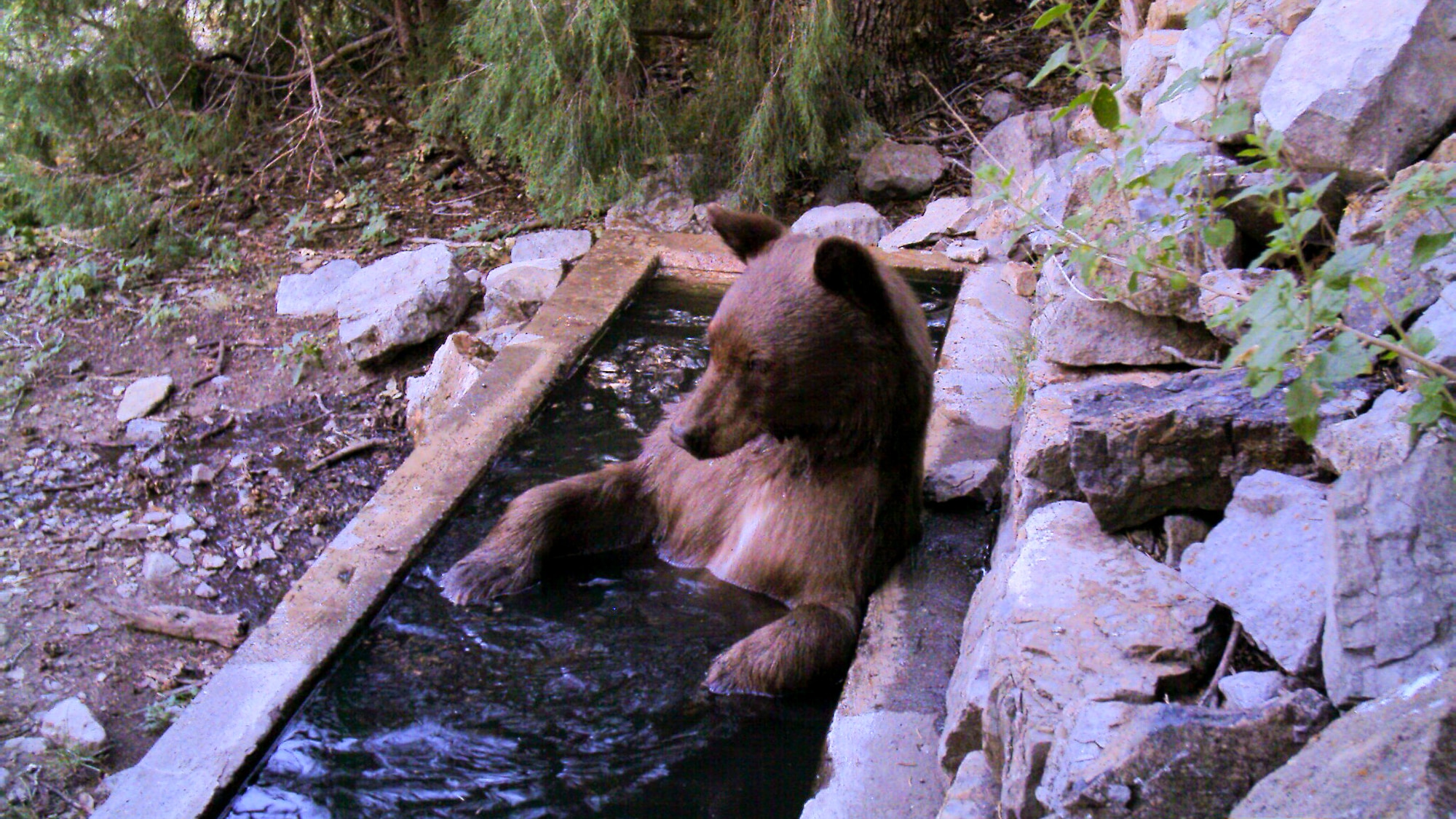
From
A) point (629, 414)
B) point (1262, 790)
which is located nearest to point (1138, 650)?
point (1262, 790)

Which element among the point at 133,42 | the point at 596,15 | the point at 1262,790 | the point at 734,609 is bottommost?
the point at 734,609

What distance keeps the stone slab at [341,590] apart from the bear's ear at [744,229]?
1.48 metres

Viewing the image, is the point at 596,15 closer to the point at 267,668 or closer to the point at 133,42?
the point at 133,42

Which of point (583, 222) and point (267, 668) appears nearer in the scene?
point (267, 668)

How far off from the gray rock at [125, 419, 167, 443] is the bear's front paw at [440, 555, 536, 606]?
2960mm

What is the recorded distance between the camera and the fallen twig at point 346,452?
588cm

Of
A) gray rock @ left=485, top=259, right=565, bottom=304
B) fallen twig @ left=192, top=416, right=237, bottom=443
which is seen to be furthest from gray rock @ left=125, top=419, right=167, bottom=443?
gray rock @ left=485, top=259, right=565, bottom=304

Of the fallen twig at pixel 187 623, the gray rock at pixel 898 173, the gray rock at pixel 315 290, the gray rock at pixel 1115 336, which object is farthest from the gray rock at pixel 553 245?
the gray rock at pixel 1115 336

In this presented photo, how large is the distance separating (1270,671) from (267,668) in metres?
2.82

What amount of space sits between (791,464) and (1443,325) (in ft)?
6.95

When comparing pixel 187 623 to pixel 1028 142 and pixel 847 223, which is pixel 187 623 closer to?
pixel 847 223

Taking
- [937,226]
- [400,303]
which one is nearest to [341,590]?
[400,303]

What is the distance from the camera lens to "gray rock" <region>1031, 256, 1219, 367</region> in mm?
3480

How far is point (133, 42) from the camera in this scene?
796 centimetres
